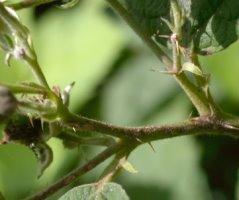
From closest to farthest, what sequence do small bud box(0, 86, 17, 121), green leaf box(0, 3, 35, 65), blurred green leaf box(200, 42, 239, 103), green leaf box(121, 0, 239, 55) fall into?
small bud box(0, 86, 17, 121) < green leaf box(0, 3, 35, 65) < green leaf box(121, 0, 239, 55) < blurred green leaf box(200, 42, 239, 103)

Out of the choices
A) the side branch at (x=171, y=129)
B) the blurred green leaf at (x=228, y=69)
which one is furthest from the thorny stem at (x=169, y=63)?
the blurred green leaf at (x=228, y=69)

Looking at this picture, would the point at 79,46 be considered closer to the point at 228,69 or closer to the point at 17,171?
the point at 17,171

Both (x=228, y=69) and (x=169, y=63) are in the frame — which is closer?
(x=169, y=63)

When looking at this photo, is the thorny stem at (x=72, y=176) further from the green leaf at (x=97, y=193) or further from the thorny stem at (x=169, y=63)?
the thorny stem at (x=169, y=63)

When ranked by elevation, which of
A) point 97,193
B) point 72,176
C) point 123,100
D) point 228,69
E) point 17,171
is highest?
point 72,176

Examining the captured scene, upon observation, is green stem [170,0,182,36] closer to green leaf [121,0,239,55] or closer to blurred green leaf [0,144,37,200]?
green leaf [121,0,239,55]

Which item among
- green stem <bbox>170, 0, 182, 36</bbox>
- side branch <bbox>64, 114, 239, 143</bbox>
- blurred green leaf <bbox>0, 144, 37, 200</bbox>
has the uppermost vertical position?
green stem <bbox>170, 0, 182, 36</bbox>

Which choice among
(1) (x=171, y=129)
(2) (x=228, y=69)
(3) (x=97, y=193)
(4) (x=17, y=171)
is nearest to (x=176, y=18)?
(1) (x=171, y=129)

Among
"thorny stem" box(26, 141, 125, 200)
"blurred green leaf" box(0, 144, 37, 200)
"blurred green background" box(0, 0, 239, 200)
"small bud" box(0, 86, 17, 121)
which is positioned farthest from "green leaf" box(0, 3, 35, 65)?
"blurred green leaf" box(0, 144, 37, 200)
